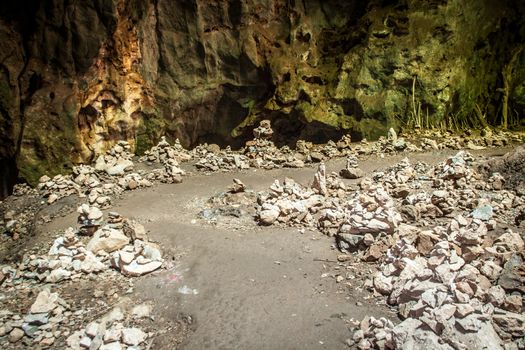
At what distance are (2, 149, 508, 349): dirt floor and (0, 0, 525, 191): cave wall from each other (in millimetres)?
4233

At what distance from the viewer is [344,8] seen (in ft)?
39.6

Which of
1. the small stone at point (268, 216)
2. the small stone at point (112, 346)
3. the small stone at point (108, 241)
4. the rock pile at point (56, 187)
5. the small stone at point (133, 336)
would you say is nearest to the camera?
the small stone at point (112, 346)

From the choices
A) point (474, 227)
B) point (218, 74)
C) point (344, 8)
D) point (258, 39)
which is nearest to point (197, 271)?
point (474, 227)

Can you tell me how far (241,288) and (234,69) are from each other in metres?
8.69

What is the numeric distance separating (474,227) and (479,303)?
1.63m

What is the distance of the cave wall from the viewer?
9875mm

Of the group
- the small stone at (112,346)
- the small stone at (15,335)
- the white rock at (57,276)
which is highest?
the white rock at (57,276)

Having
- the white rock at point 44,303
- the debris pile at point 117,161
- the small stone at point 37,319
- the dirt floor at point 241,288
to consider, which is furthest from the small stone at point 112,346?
the debris pile at point 117,161

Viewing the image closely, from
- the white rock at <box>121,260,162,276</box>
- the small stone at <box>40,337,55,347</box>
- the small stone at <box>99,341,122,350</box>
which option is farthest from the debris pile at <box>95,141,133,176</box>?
the small stone at <box>99,341,122,350</box>

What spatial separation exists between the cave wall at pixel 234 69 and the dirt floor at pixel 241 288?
13.9 feet

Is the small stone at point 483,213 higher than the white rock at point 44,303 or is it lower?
higher

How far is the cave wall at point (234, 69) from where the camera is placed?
9875 mm

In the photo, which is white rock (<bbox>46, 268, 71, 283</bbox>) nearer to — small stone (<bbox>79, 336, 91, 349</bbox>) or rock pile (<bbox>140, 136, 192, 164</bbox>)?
small stone (<bbox>79, 336, 91, 349</bbox>)

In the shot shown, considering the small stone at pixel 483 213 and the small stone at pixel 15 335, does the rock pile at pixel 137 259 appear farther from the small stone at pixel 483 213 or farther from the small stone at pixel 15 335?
the small stone at pixel 483 213
